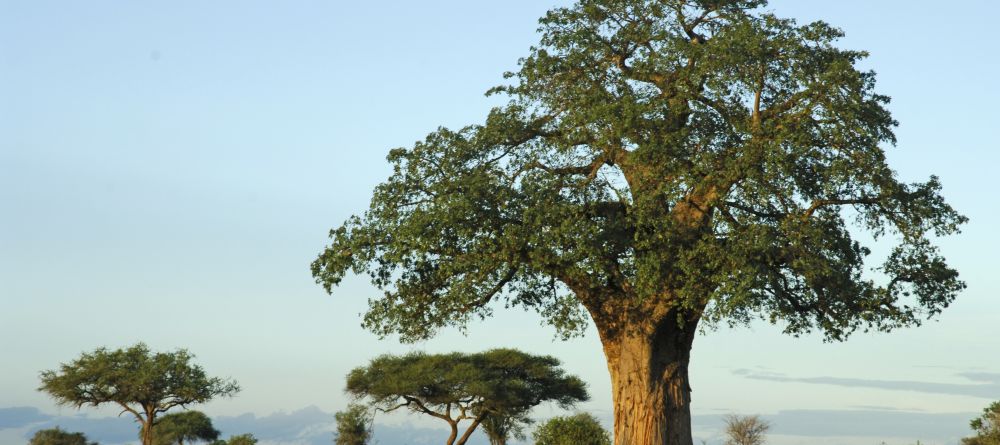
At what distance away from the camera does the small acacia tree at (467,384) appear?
5388 centimetres

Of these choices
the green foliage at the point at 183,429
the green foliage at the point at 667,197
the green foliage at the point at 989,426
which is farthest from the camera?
the green foliage at the point at 183,429

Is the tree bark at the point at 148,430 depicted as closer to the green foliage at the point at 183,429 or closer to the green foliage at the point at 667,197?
the green foliage at the point at 183,429

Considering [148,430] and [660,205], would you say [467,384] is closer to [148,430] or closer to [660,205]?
[148,430]

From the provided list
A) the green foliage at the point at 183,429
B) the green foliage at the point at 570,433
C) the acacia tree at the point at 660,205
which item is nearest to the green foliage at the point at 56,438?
the green foliage at the point at 183,429

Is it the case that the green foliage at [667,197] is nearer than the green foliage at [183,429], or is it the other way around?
the green foliage at [667,197]

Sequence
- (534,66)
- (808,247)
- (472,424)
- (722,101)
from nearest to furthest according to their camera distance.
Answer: (808,247)
(722,101)
(534,66)
(472,424)

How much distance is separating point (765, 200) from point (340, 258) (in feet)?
34.2

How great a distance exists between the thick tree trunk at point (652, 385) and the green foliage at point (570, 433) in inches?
705

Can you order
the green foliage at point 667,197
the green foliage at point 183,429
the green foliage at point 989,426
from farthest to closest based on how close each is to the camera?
1. the green foliage at point 183,429
2. the green foliage at point 989,426
3. the green foliage at point 667,197

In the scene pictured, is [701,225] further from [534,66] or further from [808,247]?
[534,66]

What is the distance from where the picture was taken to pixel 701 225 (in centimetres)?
2592

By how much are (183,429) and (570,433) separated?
2972 cm

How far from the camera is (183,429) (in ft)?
217

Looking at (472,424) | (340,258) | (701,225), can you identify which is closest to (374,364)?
(472,424)
